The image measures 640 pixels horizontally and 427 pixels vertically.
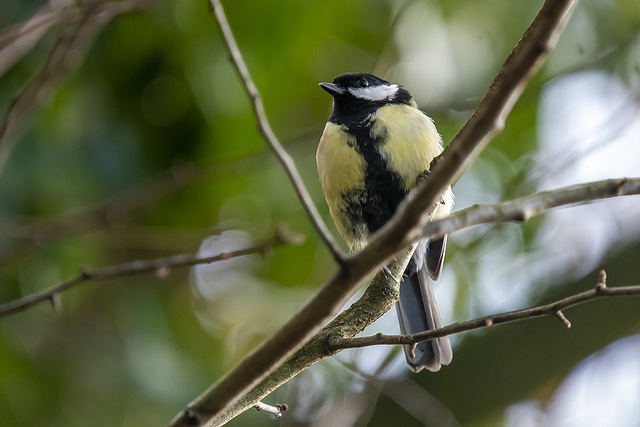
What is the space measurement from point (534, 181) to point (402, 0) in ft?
4.66

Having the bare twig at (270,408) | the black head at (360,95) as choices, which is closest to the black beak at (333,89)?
the black head at (360,95)

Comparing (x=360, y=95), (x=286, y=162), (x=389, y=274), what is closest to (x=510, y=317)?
(x=286, y=162)

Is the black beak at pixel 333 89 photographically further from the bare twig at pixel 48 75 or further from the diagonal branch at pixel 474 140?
the diagonal branch at pixel 474 140

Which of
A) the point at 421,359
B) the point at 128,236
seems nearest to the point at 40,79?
the point at 128,236

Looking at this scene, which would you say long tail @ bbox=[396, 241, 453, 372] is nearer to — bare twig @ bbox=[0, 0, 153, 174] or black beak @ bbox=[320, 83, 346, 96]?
black beak @ bbox=[320, 83, 346, 96]

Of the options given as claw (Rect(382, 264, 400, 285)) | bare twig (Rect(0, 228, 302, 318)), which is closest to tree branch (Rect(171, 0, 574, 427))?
bare twig (Rect(0, 228, 302, 318))

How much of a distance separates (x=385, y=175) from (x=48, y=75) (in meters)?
1.33

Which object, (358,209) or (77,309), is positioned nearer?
(358,209)

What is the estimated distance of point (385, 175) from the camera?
2752 millimetres

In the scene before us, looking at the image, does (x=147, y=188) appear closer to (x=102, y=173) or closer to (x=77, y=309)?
(x=102, y=173)

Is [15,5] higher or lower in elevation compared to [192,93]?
higher

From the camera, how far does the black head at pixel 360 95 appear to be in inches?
121

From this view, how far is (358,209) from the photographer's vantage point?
9.46ft

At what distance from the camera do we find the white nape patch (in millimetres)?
3201
